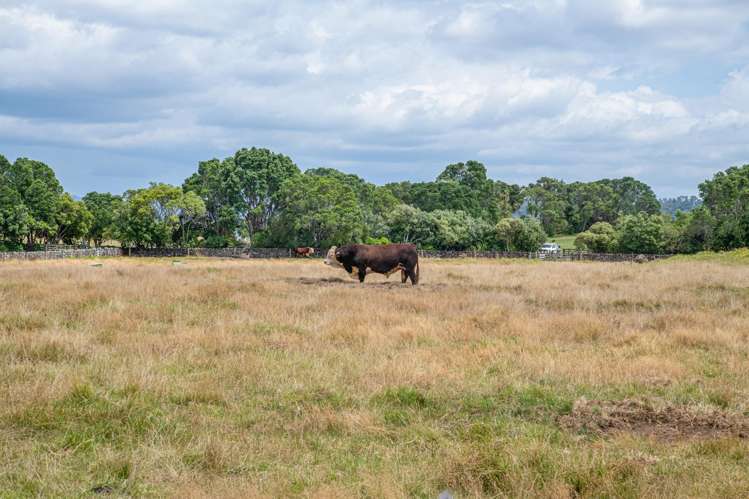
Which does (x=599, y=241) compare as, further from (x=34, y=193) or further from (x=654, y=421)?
(x=654, y=421)

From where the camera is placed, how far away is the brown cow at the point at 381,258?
1093 inches

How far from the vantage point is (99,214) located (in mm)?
99750

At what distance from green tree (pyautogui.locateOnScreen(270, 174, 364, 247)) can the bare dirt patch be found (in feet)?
212

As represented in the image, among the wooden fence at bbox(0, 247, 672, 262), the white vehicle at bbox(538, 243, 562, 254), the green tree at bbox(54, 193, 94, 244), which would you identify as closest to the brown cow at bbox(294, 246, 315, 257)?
the wooden fence at bbox(0, 247, 672, 262)

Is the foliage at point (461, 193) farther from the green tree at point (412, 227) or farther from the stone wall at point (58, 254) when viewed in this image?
the stone wall at point (58, 254)

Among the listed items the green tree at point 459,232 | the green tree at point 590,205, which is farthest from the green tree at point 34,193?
the green tree at point 590,205

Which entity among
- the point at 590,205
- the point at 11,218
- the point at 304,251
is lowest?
the point at 304,251

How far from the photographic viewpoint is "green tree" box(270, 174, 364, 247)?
241ft

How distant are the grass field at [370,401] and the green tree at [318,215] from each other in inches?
2223

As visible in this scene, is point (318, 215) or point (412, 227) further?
point (412, 227)

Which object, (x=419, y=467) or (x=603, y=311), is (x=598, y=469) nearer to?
(x=419, y=467)

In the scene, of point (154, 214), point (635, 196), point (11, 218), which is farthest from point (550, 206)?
point (11, 218)

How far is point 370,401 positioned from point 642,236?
83629 millimetres

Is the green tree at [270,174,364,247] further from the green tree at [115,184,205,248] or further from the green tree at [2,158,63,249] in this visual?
the green tree at [2,158,63,249]
